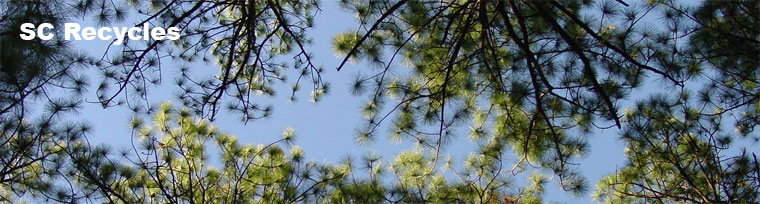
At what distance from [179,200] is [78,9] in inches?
62.4

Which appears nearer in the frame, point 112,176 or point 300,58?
point 112,176

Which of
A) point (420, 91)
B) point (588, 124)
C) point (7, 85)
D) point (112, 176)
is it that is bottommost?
point (7, 85)

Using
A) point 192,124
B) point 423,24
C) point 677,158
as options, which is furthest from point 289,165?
point 677,158

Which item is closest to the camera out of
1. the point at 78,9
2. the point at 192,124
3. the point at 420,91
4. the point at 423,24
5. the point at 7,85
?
the point at 7,85

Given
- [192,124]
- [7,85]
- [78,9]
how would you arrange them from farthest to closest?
[192,124]
[78,9]
[7,85]

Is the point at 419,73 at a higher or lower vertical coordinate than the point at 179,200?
higher

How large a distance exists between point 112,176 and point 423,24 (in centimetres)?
251

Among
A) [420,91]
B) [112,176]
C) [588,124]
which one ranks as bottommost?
[112,176]

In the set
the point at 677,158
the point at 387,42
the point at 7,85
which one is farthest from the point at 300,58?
the point at 677,158

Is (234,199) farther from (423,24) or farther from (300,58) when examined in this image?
(423,24)

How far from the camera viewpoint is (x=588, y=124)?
14.7 ft

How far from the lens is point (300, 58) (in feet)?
15.8

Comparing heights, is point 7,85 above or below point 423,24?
below

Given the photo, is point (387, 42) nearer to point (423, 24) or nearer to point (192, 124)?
point (423, 24)
